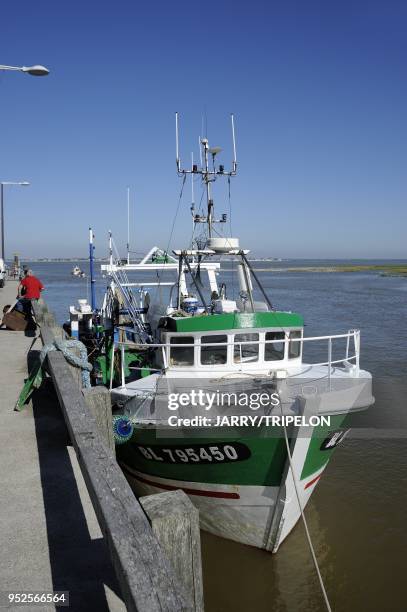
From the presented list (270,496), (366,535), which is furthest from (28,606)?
(366,535)

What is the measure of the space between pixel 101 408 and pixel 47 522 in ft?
4.12

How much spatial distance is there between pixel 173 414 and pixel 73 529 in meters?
3.47

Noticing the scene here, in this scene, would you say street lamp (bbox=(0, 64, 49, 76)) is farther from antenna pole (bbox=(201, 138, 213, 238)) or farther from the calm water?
the calm water

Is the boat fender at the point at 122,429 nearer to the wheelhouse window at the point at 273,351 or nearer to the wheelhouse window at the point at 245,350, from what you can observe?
the wheelhouse window at the point at 245,350

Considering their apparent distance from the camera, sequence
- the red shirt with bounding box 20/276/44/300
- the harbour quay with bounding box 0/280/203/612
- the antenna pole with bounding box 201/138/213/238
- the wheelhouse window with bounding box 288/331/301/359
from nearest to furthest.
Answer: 1. the harbour quay with bounding box 0/280/203/612
2. the wheelhouse window with bounding box 288/331/301/359
3. the antenna pole with bounding box 201/138/213/238
4. the red shirt with bounding box 20/276/44/300

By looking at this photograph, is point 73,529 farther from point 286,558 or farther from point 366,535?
point 366,535

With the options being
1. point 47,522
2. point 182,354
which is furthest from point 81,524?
point 182,354

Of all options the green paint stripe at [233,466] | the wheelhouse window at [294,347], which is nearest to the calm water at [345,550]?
the green paint stripe at [233,466]

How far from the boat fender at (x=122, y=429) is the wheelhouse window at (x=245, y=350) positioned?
2.09 meters

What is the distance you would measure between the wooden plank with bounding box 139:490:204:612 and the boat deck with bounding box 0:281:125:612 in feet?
3.18

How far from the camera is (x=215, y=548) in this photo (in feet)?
26.1

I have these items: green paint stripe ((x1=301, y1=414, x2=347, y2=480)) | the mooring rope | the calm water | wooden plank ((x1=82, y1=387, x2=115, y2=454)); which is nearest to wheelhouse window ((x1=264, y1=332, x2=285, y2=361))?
green paint stripe ((x1=301, y1=414, x2=347, y2=480))

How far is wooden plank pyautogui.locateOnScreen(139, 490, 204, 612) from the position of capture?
2.58m

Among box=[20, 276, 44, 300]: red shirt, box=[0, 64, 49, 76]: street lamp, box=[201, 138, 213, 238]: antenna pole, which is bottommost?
box=[20, 276, 44, 300]: red shirt
